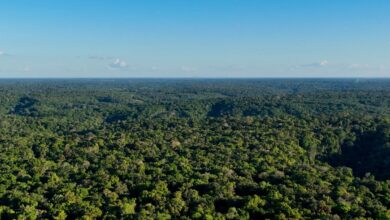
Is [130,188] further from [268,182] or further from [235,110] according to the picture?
[235,110]

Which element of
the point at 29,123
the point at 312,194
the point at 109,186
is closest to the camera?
the point at 312,194

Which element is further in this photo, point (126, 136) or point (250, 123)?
point (250, 123)

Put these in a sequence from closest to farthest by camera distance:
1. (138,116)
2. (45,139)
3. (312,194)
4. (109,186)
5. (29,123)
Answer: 1. (312,194)
2. (109,186)
3. (45,139)
4. (29,123)
5. (138,116)

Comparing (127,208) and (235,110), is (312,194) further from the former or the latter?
(235,110)

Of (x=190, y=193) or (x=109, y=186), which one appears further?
(x=109, y=186)

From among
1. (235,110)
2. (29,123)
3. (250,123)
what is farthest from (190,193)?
(235,110)

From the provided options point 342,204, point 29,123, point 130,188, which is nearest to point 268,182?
point 342,204

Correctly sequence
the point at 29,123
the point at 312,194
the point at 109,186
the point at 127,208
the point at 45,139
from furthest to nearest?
the point at 29,123, the point at 45,139, the point at 109,186, the point at 312,194, the point at 127,208

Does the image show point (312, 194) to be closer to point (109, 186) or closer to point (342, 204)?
point (342, 204)

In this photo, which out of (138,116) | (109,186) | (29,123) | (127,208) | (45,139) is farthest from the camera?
(138,116)
